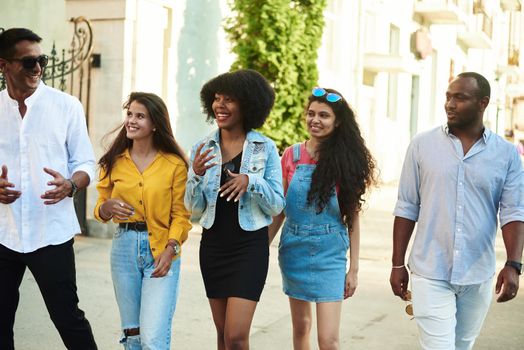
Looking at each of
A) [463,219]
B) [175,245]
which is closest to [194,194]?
[175,245]

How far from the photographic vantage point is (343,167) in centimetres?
484

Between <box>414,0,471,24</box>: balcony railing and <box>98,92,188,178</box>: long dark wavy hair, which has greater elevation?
<box>414,0,471,24</box>: balcony railing

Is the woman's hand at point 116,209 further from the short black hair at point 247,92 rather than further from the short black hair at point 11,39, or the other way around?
the short black hair at point 11,39

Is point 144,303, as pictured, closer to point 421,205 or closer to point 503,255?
point 421,205

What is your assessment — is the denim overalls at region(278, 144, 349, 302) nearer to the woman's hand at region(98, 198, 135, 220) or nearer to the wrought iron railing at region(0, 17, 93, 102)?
the woman's hand at region(98, 198, 135, 220)

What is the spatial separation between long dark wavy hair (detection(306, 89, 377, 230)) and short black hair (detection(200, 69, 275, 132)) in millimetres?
452

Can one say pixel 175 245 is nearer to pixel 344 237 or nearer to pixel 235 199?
pixel 235 199

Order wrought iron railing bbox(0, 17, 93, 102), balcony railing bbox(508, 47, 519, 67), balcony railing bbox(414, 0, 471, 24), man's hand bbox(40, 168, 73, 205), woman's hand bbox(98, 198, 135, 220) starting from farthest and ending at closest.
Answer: balcony railing bbox(508, 47, 519, 67) < balcony railing bbox(414, 0, 471, 24) < wrought iron railing bbox(0, 17, 93, 102) < woman's hand bbox(98, 198, 135, 220) < man's hand bbox(40, 168, 73, 205)

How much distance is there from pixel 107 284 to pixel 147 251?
154 inches

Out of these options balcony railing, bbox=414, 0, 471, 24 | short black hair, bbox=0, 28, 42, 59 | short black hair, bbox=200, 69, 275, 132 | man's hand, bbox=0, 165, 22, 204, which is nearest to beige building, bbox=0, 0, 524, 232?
balcony railing, bbox=414, 0, 471, 24

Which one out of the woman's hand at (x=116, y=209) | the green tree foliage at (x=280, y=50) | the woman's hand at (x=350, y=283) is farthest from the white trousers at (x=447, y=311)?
the green tree foliage at (x=280, y=50)

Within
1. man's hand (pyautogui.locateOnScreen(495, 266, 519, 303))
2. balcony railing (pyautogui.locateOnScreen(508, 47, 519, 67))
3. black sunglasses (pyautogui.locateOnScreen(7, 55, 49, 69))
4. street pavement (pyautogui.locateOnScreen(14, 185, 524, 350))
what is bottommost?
street pavement (pyautogui.locateOnScreen(14, 185, 524, 350))

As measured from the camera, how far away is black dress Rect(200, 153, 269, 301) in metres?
4.38

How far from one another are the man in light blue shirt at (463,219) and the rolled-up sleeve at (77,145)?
5.59 ft
